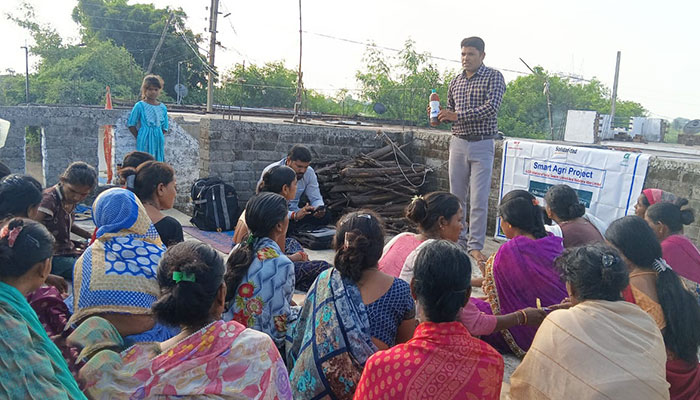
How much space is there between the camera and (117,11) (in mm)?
32781

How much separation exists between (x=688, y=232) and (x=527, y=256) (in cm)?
324

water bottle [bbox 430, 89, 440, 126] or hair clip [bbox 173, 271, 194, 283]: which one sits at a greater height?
water bottle [bbox 430, 89, 440, 126]

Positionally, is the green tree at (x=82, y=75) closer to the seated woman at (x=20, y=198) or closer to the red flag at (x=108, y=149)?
the red flag at (x=108, y=149)

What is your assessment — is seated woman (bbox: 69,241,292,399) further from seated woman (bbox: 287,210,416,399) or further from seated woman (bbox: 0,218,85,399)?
seated woman (bbox: 287,210,416,399)

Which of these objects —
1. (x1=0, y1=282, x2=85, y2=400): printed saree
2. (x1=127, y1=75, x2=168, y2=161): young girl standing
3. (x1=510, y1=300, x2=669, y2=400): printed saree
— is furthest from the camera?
(x1=127, y1=75, x2=168, y2=161): young girl standing

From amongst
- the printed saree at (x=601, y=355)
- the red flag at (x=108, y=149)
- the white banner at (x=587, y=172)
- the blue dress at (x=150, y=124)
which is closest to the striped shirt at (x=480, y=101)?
the white banner at (x=587, y=172)

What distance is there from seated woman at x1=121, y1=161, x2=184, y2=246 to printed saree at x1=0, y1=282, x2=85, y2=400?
156cm

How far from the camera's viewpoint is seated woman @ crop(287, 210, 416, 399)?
2457mm

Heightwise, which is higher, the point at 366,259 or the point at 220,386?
the point at 366,259

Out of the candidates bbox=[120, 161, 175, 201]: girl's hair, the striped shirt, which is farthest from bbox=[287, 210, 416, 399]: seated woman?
the striped shirt

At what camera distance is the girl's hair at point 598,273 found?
2373 mm

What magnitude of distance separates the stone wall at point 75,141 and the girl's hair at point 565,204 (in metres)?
5.47

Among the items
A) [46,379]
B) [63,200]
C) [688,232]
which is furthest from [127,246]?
[688,232]

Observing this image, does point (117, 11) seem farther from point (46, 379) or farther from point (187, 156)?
point (46, 379)
